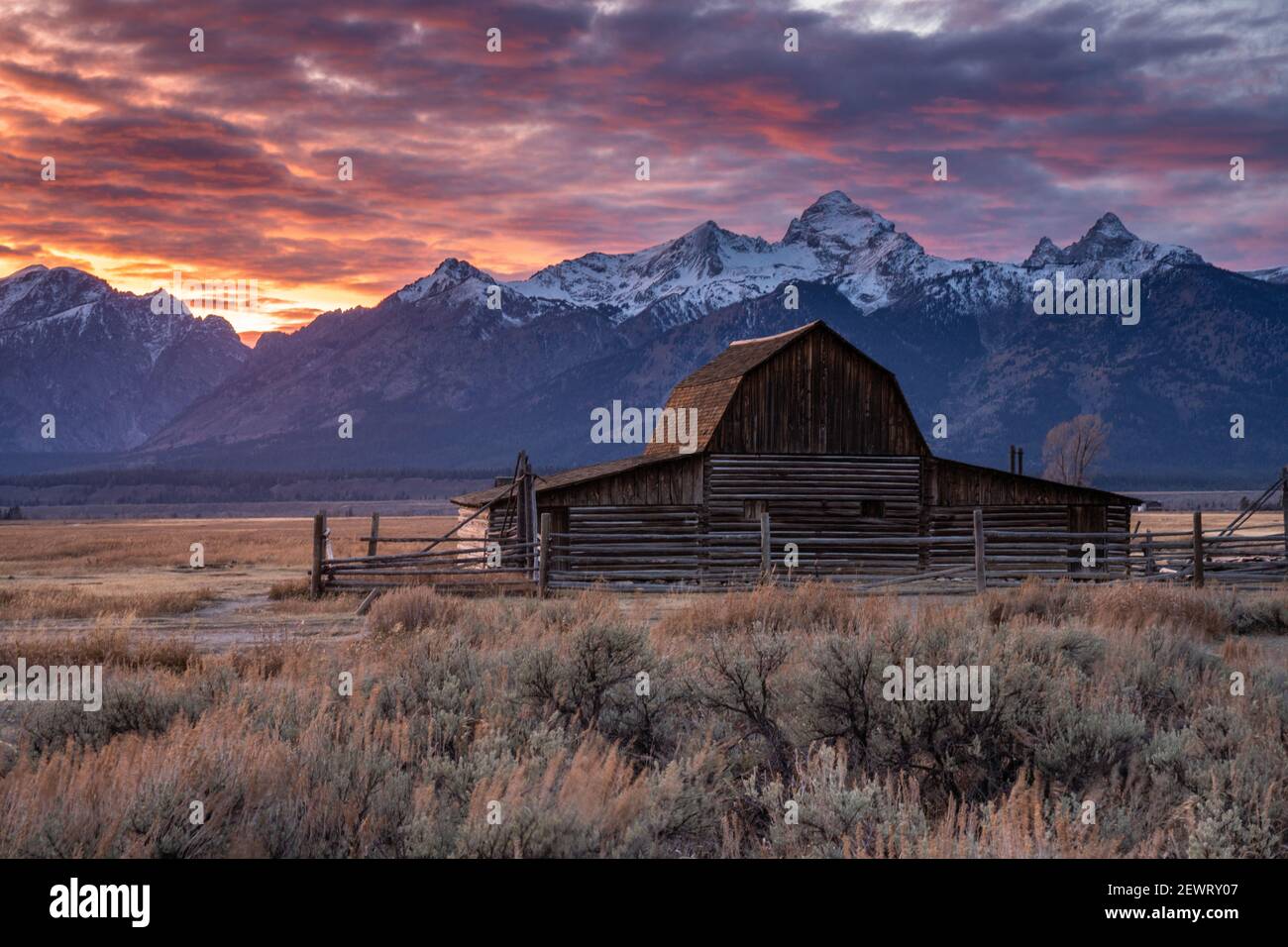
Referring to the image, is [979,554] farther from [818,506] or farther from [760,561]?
[818,506]

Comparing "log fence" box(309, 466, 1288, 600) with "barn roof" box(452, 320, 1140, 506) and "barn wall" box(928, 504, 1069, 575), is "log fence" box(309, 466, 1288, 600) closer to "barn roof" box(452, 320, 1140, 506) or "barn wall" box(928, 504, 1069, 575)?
"barn wall" box(928, 504, 1069, 575)

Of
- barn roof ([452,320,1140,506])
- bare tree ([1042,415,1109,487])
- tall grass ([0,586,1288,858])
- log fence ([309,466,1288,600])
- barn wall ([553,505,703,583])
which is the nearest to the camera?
tall grass ([0,586,1288,858])

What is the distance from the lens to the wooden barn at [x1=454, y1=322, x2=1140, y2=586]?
27062 mm

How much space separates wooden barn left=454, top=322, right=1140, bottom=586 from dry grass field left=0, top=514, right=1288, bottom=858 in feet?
47.2

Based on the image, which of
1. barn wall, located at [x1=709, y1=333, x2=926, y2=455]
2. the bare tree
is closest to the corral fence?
barn wall, located at [x1=709, y1=333, x2=926, y2=455]

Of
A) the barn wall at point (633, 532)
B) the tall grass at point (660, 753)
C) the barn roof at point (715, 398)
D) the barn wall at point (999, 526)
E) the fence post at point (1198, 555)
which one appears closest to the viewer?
the tall grass at point (660, 753)

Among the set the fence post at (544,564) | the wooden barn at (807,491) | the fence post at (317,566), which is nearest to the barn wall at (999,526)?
the wooden barn at (807,491)

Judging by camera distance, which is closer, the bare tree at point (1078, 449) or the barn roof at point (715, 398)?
the barn roof at point (715, 398)

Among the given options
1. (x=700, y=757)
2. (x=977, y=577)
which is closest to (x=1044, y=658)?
(x=700, y=757)

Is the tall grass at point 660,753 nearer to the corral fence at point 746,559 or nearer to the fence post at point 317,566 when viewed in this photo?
the corral fence at point 746,559

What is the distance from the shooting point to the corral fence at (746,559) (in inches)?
835

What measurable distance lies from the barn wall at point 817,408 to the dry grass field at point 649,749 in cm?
1550
